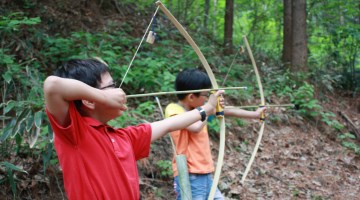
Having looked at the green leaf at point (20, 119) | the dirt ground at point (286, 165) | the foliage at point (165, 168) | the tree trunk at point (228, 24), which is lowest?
the dirt ground at point (286, 165)

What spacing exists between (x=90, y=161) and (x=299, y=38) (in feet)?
20.0

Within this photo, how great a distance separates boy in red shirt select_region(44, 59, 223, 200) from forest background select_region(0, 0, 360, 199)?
3.70 feet

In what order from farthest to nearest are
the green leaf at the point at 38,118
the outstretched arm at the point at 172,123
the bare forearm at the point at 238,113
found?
1. the bare forearm at the point at 238,113
2. the green leaf at the point at 38,118
3. the outstretched arm at the point at 172,123

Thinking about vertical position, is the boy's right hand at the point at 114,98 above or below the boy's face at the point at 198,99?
above

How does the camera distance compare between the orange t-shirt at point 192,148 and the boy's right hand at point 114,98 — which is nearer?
the boy's right hand at point 114,98

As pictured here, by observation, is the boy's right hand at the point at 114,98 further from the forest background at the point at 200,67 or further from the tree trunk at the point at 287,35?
the tree trunk at the point at 287,35

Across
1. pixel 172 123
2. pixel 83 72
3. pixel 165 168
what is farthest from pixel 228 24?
pixel 83 72

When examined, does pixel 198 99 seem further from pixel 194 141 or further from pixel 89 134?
pixel 89 134

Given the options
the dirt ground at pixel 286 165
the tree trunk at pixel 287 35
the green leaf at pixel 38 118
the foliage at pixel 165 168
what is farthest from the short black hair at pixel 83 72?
the tree trunk at pixel 287 35

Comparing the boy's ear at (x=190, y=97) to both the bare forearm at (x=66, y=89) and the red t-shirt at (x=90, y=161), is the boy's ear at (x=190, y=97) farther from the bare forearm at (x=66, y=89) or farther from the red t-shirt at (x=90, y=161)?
the bare forearm at (x=66, y=89)

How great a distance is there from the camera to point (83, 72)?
4.77ft

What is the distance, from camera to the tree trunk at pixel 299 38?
6.81 meters

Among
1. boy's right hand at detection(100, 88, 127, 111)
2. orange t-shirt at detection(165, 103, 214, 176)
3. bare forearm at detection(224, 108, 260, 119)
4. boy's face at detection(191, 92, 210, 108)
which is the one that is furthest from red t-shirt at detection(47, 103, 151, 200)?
bare forearm at detection(224, 108, 260, 119)

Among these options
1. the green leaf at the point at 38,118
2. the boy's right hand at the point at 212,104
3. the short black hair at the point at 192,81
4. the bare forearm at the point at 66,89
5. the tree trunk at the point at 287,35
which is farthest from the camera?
the tree trunk at the point at 287,35
